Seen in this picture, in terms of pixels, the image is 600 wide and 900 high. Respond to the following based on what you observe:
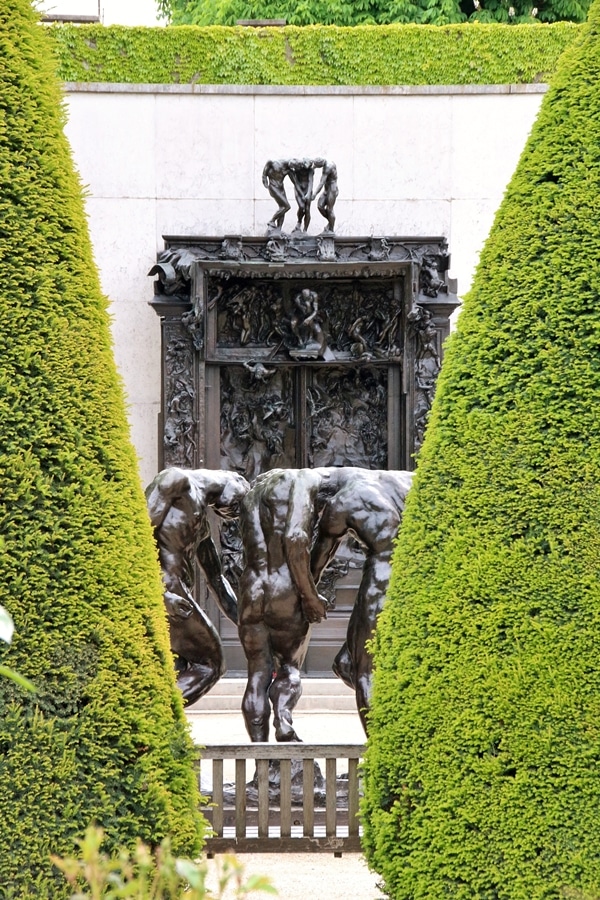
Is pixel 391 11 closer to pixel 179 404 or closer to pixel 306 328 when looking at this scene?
pixel 306 328

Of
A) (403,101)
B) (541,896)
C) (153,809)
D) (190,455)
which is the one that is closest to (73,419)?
(153,809)

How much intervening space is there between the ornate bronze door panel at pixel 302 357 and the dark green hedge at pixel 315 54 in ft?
7.93

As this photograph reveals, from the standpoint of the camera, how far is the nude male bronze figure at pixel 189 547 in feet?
28.5

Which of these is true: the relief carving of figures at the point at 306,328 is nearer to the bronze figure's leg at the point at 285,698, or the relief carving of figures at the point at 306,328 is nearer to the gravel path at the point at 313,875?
the bronze figure's leg at the point at 285,698

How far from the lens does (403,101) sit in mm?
15266

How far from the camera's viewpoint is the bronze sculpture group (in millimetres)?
8297

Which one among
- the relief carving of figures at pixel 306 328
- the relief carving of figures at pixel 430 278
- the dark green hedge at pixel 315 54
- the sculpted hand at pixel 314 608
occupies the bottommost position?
the sculpted hand at pixel 314 608

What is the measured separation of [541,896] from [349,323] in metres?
10.9

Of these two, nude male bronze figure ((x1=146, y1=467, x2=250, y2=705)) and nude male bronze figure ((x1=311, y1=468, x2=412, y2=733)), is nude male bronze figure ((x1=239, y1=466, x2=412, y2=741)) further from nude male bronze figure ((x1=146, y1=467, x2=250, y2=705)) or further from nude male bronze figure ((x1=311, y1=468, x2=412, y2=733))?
nude male bronze figure ((x1=146, y1=467, x2=250, y2=705))

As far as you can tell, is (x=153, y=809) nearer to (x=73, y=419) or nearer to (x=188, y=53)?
(x=73, y=419)

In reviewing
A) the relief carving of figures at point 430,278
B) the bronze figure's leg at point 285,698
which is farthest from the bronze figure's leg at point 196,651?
the relief carving of figures at point 430,278

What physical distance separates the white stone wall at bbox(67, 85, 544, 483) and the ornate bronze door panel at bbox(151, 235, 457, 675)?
73cm

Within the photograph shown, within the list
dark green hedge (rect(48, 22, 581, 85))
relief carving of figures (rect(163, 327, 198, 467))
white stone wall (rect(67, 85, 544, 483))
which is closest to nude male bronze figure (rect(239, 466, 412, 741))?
relief carving of figures (rect(163, 327, 198, 467))

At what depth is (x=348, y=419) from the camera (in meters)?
15.1
